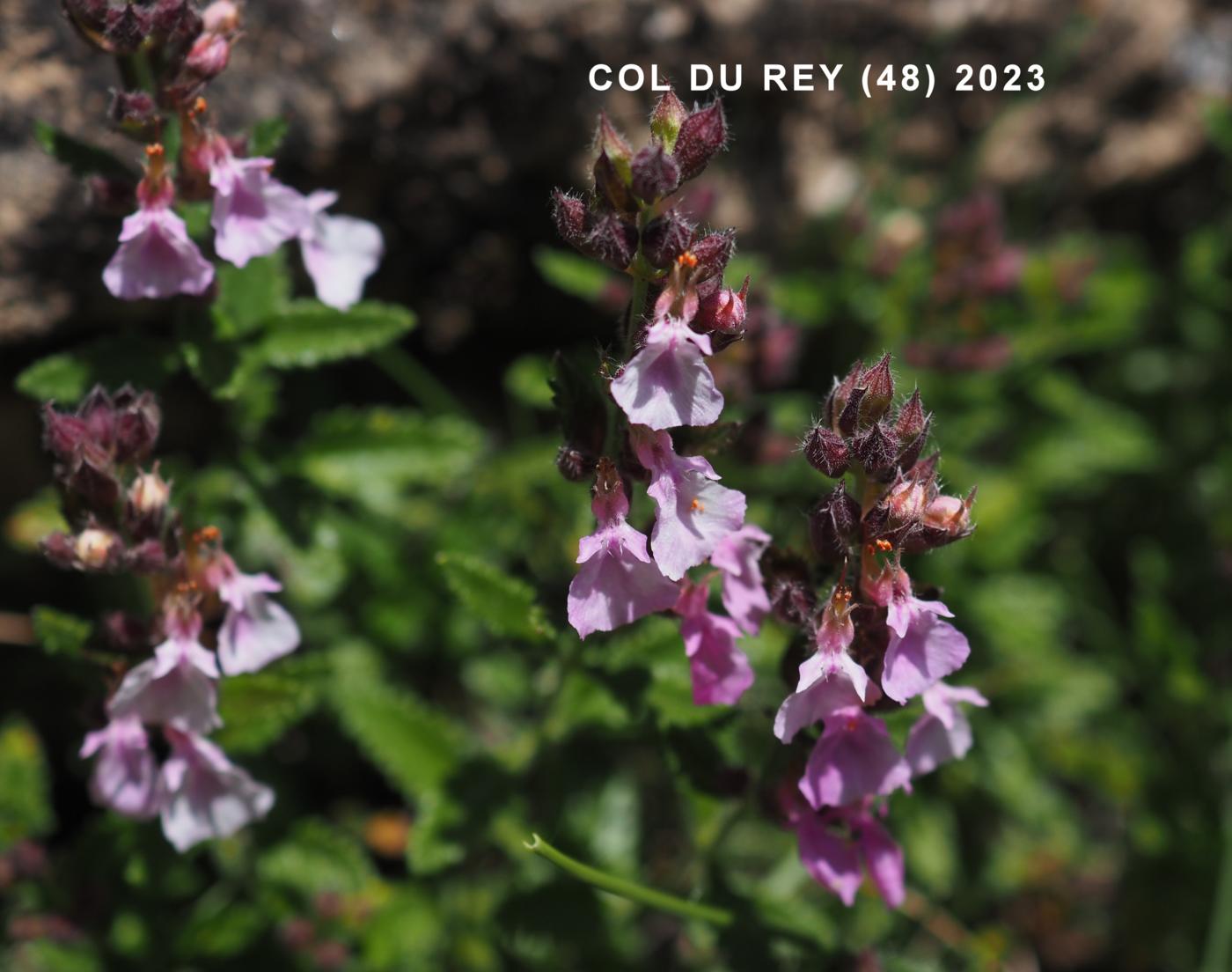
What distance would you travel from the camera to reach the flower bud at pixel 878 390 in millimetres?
2082

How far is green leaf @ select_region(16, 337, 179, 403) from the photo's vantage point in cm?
263

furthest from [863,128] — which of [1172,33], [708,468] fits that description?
[708,468]

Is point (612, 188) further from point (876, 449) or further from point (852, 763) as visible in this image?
point (852, 763)

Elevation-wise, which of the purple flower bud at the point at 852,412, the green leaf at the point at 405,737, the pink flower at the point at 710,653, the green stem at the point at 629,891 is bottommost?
the green leaf at the point at 405,737

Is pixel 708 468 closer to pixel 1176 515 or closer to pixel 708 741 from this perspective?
pixel 708 741

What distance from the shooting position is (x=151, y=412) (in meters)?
2.37

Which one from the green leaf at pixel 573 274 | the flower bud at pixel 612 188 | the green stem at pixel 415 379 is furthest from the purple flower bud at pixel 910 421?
the green stem at pixel 415 379

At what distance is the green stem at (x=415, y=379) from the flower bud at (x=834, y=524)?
198 centimetres

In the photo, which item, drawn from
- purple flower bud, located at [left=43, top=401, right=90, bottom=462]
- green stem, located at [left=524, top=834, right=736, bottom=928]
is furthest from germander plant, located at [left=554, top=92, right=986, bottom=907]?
purple flower bud, located at [left=43, top=401, right=90, bottom=462]

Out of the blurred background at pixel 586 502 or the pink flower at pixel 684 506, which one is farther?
the blurred background at pixel 586 502

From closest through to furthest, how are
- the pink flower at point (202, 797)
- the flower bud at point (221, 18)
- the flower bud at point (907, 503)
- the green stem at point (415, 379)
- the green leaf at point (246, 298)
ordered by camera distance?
the flower bud at point (907, 503), the pink flower at point (202, 797), the flower bud at point (221, 18), the green leaf at point (246, 298), the green stem at point (415, 379)

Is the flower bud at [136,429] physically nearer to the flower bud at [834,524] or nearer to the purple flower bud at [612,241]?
the purple flower bud at [612,241]

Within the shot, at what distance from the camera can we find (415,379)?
12.8 feet

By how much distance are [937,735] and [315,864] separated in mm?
1718
